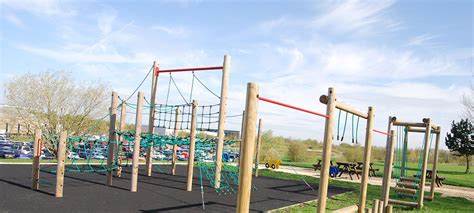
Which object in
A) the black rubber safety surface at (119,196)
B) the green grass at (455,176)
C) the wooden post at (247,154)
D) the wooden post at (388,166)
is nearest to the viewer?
the wooden post at (247,154)

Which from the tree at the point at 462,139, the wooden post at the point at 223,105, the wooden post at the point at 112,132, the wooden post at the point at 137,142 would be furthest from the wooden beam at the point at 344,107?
the tree at the point at 462,139

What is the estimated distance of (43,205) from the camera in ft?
22.4

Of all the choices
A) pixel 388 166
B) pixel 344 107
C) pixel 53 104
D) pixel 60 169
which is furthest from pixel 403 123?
pixel 53 104

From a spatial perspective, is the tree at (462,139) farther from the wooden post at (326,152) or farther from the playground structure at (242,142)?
the wooden post at (326,152)

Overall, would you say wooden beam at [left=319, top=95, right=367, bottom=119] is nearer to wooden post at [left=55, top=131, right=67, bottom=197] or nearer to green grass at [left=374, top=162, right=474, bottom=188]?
wooden post at [left=55, top=131, right=67, bottom=197]

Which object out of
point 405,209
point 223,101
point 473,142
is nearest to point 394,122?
point 405,209

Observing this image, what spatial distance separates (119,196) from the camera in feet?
27.2

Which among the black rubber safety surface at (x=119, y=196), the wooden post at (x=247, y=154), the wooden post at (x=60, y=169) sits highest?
the wooden post at (x=247, y=154)

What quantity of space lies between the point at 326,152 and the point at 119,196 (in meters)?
5.01

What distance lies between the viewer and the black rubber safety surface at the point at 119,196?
6977 mm

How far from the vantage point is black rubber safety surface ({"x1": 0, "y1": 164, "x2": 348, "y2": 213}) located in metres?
6.98

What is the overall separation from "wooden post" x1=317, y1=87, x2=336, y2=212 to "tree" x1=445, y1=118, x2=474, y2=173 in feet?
92.3

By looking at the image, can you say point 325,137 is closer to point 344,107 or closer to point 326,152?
point 326,152

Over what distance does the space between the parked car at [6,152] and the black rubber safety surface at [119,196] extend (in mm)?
6833
